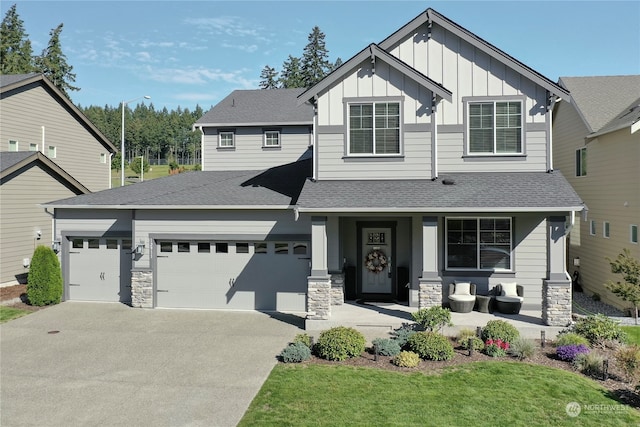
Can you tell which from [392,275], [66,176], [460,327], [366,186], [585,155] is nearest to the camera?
[460,327]

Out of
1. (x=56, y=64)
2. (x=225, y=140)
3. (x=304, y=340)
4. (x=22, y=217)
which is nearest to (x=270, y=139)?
(x=225, y=140)

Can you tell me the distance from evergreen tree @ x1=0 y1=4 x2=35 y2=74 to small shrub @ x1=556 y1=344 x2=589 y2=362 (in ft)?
182

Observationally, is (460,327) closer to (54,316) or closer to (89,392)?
(89,392)

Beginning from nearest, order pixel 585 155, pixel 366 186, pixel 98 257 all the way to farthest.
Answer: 1. pixel 366 186
2. pixel 98 257
3. pixel 585 155

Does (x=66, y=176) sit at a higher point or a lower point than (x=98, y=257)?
higher

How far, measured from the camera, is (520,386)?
8602 mm

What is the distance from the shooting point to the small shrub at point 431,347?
10.0 meters

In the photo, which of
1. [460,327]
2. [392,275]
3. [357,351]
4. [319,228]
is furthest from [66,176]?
[460,327]

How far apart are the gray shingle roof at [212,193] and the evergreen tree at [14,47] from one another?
41172mm

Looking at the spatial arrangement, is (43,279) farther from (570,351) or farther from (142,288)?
(570,351)

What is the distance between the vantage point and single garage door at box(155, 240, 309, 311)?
572 inches

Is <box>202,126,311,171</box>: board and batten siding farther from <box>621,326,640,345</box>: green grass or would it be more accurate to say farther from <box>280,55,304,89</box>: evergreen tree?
<box>280,55,304,89</box>: evergreen tree

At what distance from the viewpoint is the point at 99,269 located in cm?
1592

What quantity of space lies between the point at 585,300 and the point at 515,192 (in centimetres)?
709
